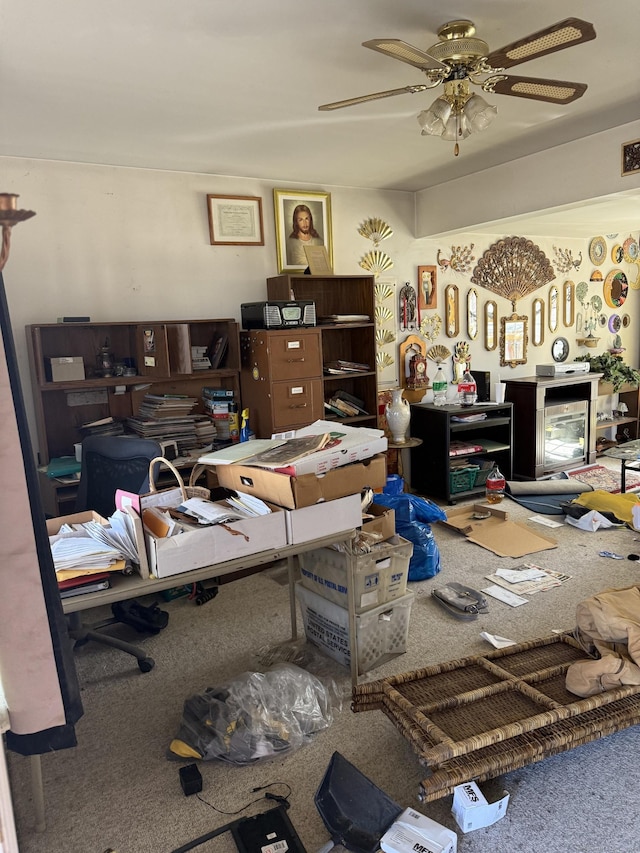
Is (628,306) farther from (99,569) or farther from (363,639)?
(99,569)

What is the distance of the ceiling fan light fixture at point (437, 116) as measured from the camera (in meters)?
2.39

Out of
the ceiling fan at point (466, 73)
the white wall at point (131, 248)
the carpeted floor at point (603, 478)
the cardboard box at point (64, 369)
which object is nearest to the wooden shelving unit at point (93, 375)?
the cardboard box at point (64, 369)

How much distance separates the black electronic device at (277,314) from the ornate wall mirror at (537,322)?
2.77m

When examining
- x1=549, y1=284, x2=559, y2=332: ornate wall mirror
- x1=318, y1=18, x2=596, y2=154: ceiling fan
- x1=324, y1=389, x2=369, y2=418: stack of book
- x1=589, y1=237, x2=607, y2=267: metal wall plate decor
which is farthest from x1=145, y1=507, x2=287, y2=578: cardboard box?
x1=589, y1=237, x2=607, y2=267: metal wall plate decor

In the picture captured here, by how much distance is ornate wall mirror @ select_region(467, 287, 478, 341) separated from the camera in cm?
539

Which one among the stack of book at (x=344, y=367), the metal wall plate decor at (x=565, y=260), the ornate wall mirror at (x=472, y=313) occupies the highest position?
the metal wall plate decor at (x=565, y=260)

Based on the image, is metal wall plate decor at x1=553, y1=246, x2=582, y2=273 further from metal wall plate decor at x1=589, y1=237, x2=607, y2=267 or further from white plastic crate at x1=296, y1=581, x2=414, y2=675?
white plastic crate at x1=296, y1=581, x2=414, y2=675

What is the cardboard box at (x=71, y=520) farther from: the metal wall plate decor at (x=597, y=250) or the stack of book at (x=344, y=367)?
the metal wall plate decor at (x=597, y=250)

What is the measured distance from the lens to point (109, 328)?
3.79m

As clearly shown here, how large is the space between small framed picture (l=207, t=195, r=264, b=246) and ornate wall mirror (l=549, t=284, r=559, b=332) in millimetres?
3177

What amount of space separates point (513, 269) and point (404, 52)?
3.98 meters

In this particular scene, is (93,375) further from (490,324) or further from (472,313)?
(490,324)

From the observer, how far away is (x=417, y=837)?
1.63m

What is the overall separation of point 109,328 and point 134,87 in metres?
1.57
